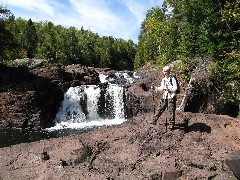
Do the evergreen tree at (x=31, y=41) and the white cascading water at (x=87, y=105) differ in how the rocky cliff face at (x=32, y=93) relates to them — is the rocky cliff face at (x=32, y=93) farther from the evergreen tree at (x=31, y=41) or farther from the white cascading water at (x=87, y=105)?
the evergreen tree at (x=31, y=41)

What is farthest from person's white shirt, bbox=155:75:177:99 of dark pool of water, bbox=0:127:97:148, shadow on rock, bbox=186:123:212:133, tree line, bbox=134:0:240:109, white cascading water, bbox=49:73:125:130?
white cascading water, bbox=49:73:125:130

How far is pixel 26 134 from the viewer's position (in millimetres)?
25250

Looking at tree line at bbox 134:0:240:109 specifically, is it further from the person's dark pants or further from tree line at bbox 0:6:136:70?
tree line at bbox 0:6:136:70

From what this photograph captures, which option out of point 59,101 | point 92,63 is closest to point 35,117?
point 59,101

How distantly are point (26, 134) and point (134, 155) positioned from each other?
1667cm

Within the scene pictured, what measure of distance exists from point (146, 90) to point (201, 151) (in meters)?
21.9

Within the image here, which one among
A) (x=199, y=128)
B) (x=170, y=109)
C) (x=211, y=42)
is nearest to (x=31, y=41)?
(x=211, y=42)

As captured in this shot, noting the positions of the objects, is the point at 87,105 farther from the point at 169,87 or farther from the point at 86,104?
the point at 169,87

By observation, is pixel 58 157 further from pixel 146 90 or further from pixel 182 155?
pixel 146 90

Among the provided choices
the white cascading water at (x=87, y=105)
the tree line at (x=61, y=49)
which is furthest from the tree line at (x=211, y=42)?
the tree line at (x=61, y=49)

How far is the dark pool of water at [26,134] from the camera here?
73.1ft

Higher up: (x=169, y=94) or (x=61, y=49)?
(x=61, y=49)

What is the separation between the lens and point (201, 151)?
1041cm

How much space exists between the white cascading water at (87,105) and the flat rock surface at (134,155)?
2058 centimetres
